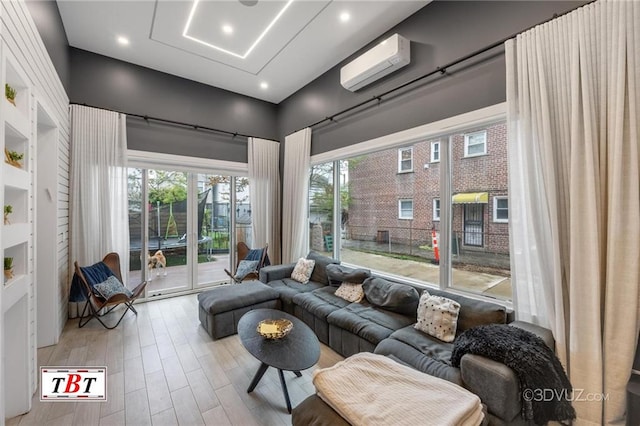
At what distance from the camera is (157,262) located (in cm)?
431

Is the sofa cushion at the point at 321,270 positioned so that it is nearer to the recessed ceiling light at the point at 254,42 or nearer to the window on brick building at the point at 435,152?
the window on brick building at the point at 435,152

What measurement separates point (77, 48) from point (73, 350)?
3758mm

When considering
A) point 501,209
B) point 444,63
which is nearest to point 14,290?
point 501,209

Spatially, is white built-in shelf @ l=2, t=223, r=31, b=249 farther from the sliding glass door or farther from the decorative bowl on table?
the sliding glass door

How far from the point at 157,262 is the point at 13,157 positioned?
2.76 meters

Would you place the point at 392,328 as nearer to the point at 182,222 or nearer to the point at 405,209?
the point at 405,209

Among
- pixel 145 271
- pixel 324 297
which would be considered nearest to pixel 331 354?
pixel 324 297

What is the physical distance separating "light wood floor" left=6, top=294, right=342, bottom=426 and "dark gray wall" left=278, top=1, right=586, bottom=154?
2.69 metres

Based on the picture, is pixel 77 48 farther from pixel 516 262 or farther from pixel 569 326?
pixel 569 326

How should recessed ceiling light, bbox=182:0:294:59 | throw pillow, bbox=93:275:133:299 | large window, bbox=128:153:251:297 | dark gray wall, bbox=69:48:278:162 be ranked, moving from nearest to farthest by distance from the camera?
recessed ceiling light, bbox=182:0:294:59 < throw pillow, bbox=93:275:133:299 < dark gray wall, bbox=69:48:278:162 < large window, bbox=128:153:251:297

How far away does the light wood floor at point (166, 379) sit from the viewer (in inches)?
72.5

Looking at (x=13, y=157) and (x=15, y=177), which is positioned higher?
(x=13, y=157)

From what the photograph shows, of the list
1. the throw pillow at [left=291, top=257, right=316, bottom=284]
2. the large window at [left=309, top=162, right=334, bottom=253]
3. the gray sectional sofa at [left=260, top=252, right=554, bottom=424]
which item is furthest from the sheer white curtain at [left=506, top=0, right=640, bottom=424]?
the large window at [left=309, top=162, right=334, bottom=253]

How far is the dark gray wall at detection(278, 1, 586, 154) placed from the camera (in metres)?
2.24
